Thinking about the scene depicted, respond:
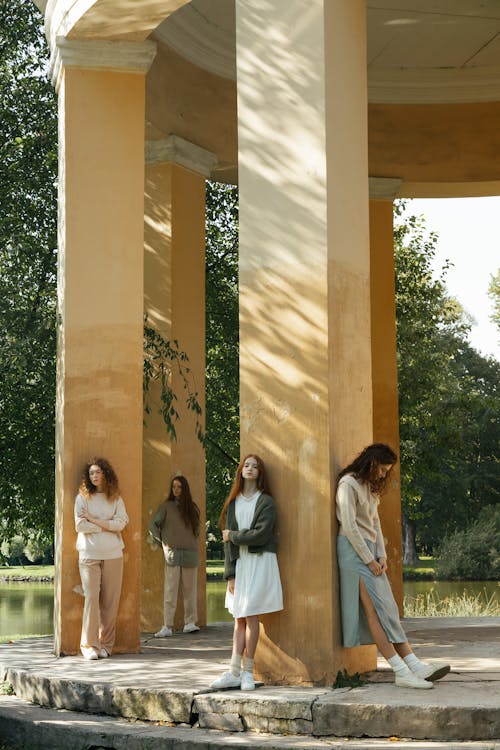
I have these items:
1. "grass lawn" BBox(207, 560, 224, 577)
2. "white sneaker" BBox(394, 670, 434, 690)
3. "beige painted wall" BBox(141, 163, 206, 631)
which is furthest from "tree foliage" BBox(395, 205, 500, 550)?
"grass lawn" BBox(207, 560, 224, 577)

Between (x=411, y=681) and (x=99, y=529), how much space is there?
12.2ft

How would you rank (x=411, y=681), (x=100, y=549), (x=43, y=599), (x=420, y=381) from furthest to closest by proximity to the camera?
1. (x=43, y=599)
2. (x=420, y=381)
3. (x=100, y=549)
4. (x=411, y=681)

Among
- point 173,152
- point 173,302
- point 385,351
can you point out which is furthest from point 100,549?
point 385,351

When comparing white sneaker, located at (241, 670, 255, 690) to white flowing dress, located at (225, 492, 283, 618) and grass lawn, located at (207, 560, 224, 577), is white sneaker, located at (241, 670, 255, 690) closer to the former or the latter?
white flowing dress, located at (225, 492, 283, 618)

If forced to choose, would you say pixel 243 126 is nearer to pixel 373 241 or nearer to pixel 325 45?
pixel 325 45

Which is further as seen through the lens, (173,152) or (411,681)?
(173,152)

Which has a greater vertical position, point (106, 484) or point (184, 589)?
point (106, 484)

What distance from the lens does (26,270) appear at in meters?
14.8

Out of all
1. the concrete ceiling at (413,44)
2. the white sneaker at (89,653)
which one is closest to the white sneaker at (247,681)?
the white sneaker at (89,653)

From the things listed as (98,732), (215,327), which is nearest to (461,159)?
(215,327)

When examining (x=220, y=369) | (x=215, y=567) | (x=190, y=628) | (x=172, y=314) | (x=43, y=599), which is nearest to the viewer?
(x=190, y=628)

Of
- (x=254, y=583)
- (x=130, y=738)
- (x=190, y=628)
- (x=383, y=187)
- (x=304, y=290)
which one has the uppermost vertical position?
(x=383, y=187)

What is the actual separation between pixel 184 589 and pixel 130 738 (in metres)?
5.47

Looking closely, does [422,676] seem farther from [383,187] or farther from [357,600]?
[383,187]
